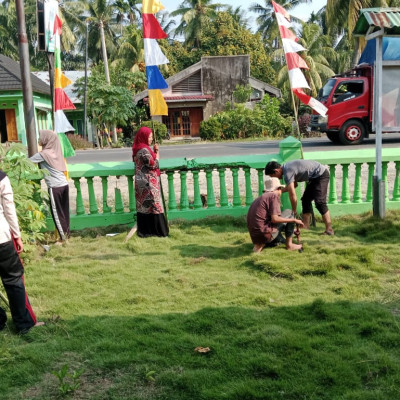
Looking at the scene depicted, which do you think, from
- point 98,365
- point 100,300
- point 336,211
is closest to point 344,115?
point 336,211

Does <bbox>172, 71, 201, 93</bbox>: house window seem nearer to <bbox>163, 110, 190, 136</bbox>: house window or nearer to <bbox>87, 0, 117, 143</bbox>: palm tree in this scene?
<bbox>163, 110, 190, 136</bbox>: house window

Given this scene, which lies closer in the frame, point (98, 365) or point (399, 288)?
point (98, 365)

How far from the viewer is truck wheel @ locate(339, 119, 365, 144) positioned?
1769 cm

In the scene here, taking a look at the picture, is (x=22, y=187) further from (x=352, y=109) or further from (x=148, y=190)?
(x=352, y=109)

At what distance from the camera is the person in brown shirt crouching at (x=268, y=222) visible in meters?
5.91

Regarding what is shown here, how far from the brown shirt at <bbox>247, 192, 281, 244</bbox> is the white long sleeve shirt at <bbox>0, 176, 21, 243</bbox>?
2.77 m

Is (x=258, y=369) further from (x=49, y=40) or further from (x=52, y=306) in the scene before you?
(x=49, y=40)

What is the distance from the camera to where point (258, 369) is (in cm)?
333

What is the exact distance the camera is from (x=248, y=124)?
90.7 feet

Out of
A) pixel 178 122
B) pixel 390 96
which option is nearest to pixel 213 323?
pixel 390 96

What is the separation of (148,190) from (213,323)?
121 inches

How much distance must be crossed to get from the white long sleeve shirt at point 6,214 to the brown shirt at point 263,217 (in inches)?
109

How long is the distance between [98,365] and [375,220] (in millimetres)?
4708

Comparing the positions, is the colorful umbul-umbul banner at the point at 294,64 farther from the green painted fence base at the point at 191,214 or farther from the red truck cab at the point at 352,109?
the red truck cab at the point at 352,109
